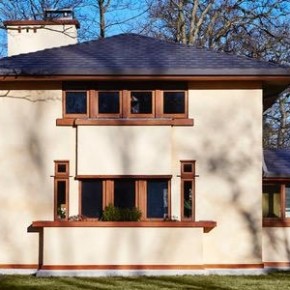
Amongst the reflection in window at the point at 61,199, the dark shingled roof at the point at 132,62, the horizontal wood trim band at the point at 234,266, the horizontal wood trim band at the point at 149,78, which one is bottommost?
the horizontal wood trim band at the point at 234,266

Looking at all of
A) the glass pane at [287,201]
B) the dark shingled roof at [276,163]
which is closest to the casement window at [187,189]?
the dark shingled roof at [276,163]

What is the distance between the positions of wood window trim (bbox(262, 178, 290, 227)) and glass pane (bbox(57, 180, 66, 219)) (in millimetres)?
5015

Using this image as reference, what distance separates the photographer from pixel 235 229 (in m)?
18.1

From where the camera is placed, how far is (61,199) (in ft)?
59.5

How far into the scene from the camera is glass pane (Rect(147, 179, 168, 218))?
18062mm

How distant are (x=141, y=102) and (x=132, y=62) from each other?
0.96 m

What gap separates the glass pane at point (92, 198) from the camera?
18.1m

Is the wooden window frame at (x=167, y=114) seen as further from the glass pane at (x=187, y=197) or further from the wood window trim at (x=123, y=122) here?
the glass pane at (x=187, y=197)

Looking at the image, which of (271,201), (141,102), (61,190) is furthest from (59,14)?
(271,201)

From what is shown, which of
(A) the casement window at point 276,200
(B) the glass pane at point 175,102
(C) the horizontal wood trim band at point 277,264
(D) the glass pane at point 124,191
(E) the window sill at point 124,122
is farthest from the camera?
(A) the casement window at point 276,200

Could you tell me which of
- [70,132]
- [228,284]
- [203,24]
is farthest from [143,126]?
[203,24]

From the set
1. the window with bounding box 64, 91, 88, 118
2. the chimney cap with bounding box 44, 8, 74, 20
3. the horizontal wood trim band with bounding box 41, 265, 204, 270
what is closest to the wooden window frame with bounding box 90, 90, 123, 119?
the window with bounding box 64, 91, 88, 118

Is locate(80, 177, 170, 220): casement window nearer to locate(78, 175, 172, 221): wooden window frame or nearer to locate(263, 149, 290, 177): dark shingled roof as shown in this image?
locate(78, 175, 172, 221): wooden window frame

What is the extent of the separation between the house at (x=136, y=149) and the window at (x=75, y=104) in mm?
23
